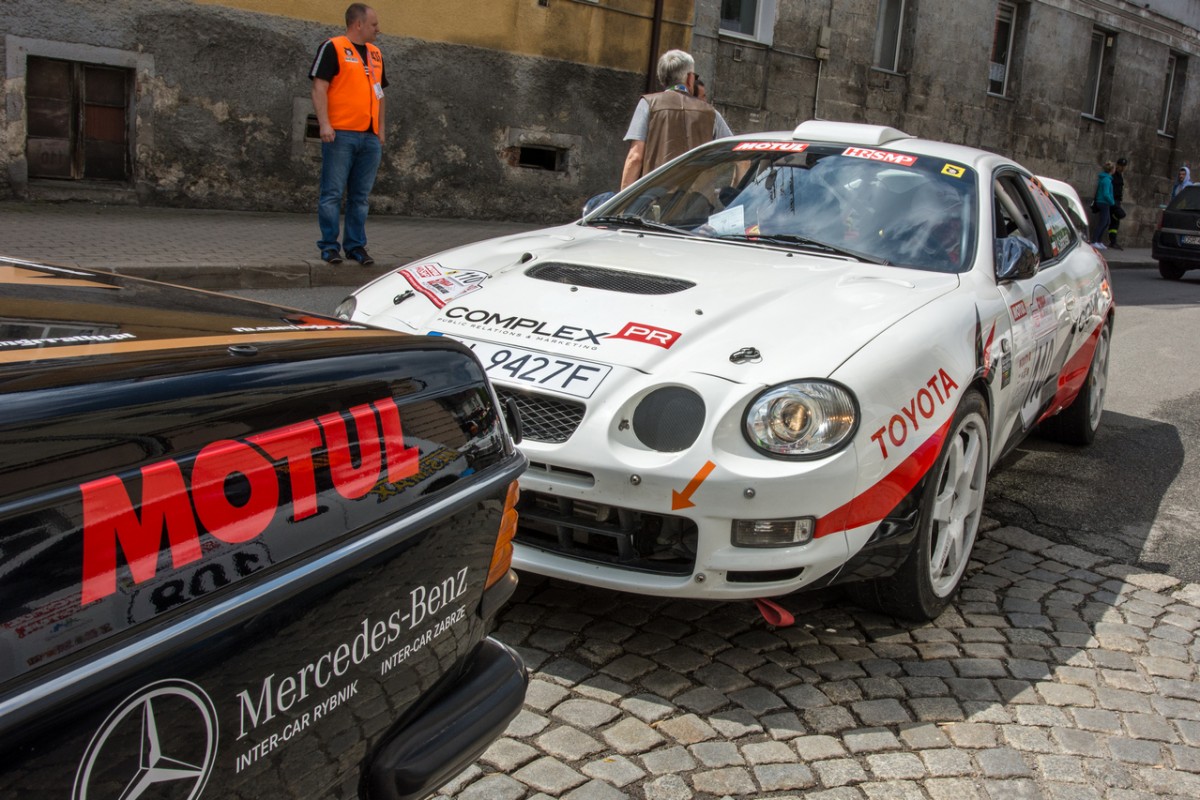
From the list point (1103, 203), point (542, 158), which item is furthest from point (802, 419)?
point (1103, 203)

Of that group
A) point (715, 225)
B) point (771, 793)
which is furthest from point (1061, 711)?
point (715, 225)

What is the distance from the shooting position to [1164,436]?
22.2 ft

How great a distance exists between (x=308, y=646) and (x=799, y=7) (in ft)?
58.0

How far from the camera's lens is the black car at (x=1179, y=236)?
1886cm

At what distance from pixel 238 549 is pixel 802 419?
2.00m

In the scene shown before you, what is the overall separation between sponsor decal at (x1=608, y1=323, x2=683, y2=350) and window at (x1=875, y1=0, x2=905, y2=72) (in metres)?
17.8

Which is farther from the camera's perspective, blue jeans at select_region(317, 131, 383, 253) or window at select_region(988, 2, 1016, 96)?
window at select_region(988, 2, 1016, 96)

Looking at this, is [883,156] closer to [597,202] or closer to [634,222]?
[634,222]

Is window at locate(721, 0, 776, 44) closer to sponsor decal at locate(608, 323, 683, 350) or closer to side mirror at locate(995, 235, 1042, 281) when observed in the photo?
side mirror at locate(995, 235, 1042, 281)

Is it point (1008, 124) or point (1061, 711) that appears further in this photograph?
point (1008, 124)

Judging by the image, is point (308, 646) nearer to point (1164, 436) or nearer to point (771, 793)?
point (771, 793)

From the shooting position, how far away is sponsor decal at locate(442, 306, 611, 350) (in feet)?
11.5

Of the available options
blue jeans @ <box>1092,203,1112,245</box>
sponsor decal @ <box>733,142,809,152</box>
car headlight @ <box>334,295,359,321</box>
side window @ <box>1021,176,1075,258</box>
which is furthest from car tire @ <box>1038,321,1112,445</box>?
blue jeans @ <box>1092,203,1112,245</box>

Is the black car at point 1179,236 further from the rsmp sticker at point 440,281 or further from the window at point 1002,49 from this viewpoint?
the rsmp sticker at point 440,281
